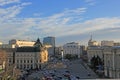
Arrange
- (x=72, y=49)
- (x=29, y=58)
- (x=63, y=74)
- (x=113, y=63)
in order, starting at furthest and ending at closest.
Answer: (x=72, y=49), (x=29, y=58), (x=63, y=74), (x=113, y=63)

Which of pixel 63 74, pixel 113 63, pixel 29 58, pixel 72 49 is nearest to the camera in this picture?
pixel 113 63

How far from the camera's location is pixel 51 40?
164500mm

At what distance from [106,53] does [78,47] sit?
76037 millimetres

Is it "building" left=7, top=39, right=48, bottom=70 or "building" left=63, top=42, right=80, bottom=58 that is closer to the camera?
"building" left=7, top=39, right=48, bottom=70

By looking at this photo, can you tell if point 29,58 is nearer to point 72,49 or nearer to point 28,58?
point 28,58

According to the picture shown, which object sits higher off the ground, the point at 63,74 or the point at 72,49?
the point at 72,49

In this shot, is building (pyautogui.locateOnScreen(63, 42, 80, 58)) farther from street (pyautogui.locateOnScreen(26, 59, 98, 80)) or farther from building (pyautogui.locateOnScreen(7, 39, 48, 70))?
street (pyautogui.locateOnScreen(26, 59, 98, 80))

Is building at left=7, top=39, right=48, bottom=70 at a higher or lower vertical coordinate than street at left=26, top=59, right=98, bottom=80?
higher

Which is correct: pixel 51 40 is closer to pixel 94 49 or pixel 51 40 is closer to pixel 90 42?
pixel 90 42

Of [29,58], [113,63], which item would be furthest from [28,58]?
[113,63]

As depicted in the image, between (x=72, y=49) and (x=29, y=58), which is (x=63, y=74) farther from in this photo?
(x=72, y=49)

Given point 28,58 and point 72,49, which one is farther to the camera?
point 72,49

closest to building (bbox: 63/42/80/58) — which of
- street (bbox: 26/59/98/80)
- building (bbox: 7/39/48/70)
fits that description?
building (bbox: 7/39/48/70)

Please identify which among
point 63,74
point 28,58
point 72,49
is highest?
point 72,49
